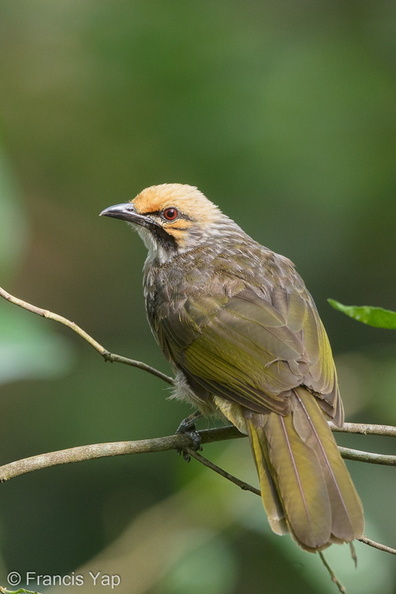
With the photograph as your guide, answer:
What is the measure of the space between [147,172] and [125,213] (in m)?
2.93

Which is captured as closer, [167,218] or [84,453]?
[84,453]

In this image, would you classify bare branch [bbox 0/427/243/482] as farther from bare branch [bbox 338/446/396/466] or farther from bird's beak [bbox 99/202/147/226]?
bird's beak [bbox 99/202/147/226]

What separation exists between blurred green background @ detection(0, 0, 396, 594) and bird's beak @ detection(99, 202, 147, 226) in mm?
1372

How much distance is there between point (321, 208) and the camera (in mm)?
7332

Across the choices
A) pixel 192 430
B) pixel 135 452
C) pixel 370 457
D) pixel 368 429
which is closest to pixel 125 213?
pixel 192 430

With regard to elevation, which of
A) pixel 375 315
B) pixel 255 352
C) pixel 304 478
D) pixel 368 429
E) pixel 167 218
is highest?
pixel 167 218

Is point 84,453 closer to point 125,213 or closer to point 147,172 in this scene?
point 125,213

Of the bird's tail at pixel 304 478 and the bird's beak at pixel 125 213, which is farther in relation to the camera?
the bird's beak at pixel 125 213

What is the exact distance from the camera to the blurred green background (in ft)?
20.4

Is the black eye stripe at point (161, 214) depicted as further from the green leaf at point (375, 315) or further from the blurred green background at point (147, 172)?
the green leaf at point (375, 315)

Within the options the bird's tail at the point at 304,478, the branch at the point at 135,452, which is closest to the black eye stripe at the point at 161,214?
the branch at the point at 135,452

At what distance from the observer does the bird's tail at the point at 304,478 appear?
3.24 meters

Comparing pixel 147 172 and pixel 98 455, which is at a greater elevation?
pixel 147 172

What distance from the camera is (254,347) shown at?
3.97 metres
